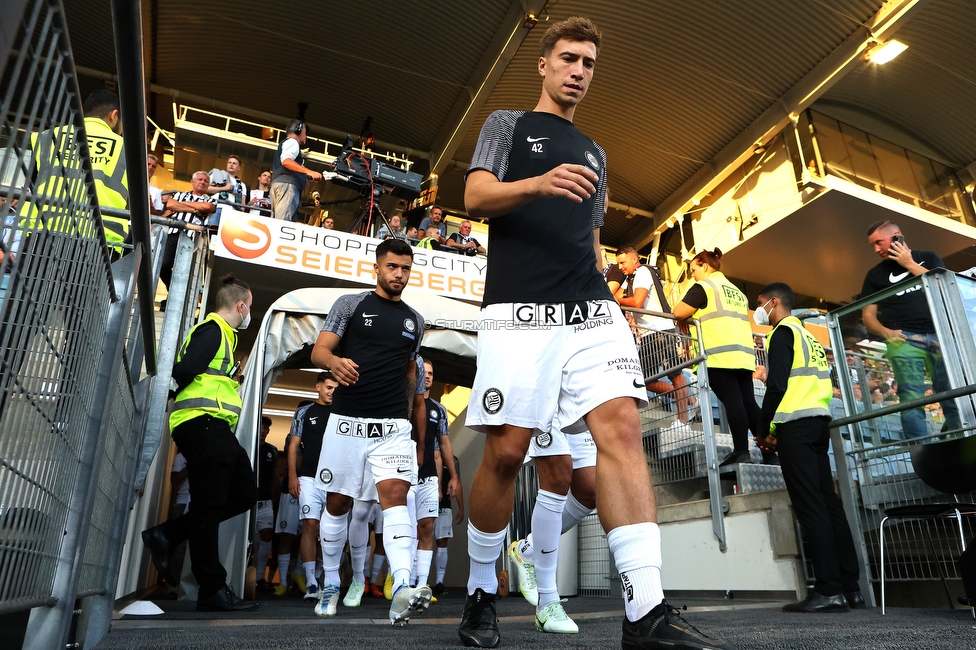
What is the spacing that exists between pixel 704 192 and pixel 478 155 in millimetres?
13215

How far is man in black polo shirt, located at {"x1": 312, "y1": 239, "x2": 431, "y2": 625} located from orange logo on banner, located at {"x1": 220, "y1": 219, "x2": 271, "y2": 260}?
15.9 ft

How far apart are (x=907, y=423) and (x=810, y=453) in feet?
1.96

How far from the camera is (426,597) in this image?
3.09 m

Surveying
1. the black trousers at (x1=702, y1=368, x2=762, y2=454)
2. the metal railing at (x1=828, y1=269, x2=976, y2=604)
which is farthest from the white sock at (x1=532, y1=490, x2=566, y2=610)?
the black trousers at (x1=702, y1=368, x2=762, y2=454)

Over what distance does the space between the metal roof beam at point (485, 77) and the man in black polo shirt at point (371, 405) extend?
27.6 ft

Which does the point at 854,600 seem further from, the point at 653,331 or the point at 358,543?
the point at 653,331

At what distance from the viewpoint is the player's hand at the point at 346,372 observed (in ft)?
9.80

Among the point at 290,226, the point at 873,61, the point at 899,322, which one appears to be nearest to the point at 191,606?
the point at 899,322

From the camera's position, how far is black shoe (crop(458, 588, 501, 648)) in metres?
1.91

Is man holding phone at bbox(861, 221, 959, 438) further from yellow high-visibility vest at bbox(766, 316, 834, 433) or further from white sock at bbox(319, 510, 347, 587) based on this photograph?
white sock at bbox(319, 510, 347, 587)

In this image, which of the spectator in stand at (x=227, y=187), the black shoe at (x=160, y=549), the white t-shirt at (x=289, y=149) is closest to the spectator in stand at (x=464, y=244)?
the white t-shirt at (x=289, y=149)

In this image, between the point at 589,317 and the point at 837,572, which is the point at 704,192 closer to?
the point at 837,572

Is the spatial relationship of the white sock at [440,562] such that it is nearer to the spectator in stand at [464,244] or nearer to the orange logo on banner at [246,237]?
the orange logo on banner at [246,237]

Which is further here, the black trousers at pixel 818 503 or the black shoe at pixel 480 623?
the black trousers at pixel 818 503
